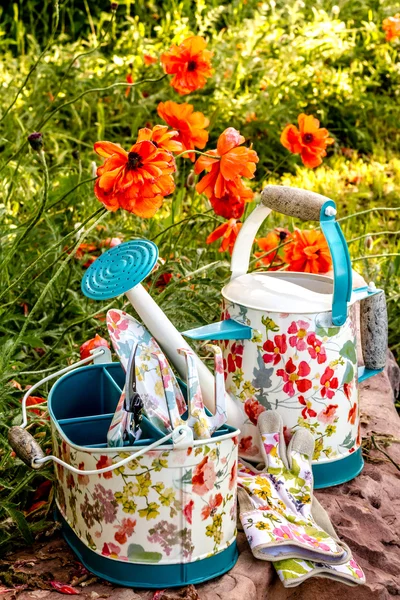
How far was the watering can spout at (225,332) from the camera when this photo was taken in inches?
56.1

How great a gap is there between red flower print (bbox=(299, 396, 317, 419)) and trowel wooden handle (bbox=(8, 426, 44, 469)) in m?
0.47

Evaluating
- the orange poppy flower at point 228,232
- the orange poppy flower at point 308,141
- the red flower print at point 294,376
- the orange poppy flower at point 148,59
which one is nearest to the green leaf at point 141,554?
the red flower print at point 294,376

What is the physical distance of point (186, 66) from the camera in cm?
188

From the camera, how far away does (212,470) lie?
1.17 metres

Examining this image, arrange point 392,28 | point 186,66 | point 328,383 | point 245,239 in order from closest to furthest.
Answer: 1. point 328,383
2. point 245,239
3. point 186,66
4. point 392,28

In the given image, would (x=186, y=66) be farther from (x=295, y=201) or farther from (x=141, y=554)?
(x=141, y=554)

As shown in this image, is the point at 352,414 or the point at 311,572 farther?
the point at 352,414

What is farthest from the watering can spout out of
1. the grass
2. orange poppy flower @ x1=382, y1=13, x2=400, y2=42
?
orange poppy flower @ x1=382, y1=13, x2=400, y2=42

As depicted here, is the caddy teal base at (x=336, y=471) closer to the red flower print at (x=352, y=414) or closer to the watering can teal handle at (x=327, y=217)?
the red flower print at (x=352, y=414)

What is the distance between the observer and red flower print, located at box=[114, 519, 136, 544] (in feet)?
3.81

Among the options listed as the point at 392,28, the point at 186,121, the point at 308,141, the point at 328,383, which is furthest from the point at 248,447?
the point at 392,28

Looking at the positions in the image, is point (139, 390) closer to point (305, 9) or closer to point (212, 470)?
point (212, 470)

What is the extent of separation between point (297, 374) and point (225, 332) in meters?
0.14

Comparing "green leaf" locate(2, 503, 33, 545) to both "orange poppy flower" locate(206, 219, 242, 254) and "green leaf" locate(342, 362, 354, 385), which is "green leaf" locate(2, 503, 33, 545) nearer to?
"green leaf" locate(342, 362, 354, 385)
